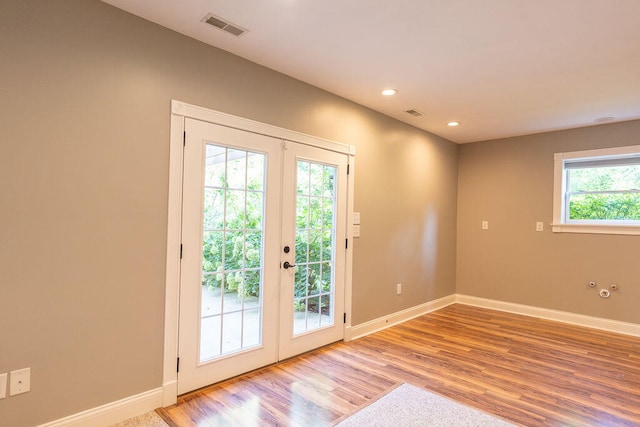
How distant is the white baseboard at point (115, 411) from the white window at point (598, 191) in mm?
5104

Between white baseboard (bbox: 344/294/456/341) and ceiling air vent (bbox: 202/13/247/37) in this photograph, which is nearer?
ceiling air vent (bbox: 202/13/247/37)

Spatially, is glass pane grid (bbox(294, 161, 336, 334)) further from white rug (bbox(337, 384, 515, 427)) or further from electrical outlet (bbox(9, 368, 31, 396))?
electrical outlet (bbox(9, 368, 31, 396))

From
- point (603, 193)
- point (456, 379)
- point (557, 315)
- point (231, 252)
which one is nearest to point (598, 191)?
point (603, 193)

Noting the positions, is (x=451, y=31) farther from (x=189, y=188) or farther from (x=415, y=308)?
(x=415, y=308)

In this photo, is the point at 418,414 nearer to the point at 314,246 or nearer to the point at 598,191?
the point at 314,246

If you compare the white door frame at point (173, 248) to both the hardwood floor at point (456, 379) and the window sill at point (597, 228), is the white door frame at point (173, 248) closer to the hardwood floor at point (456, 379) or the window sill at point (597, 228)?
the hardwood floor at point (456, 379)

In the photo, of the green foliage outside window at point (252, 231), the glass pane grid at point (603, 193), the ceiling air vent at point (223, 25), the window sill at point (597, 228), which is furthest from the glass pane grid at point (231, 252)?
the glass pane grid at point (603, 193)

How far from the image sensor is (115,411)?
219 centimetres

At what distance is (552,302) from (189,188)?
4.94 meters

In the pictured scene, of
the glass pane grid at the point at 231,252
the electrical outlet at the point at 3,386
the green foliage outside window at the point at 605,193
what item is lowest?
the electrical outlet at the point at 3,386

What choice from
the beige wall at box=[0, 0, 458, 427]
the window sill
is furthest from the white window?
the beige wall at box=[0, 0, 458, 427]

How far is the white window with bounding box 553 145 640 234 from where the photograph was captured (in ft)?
14.2

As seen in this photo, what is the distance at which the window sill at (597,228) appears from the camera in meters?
4.24

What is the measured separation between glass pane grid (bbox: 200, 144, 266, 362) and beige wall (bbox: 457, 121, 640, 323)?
3940 millimetres
